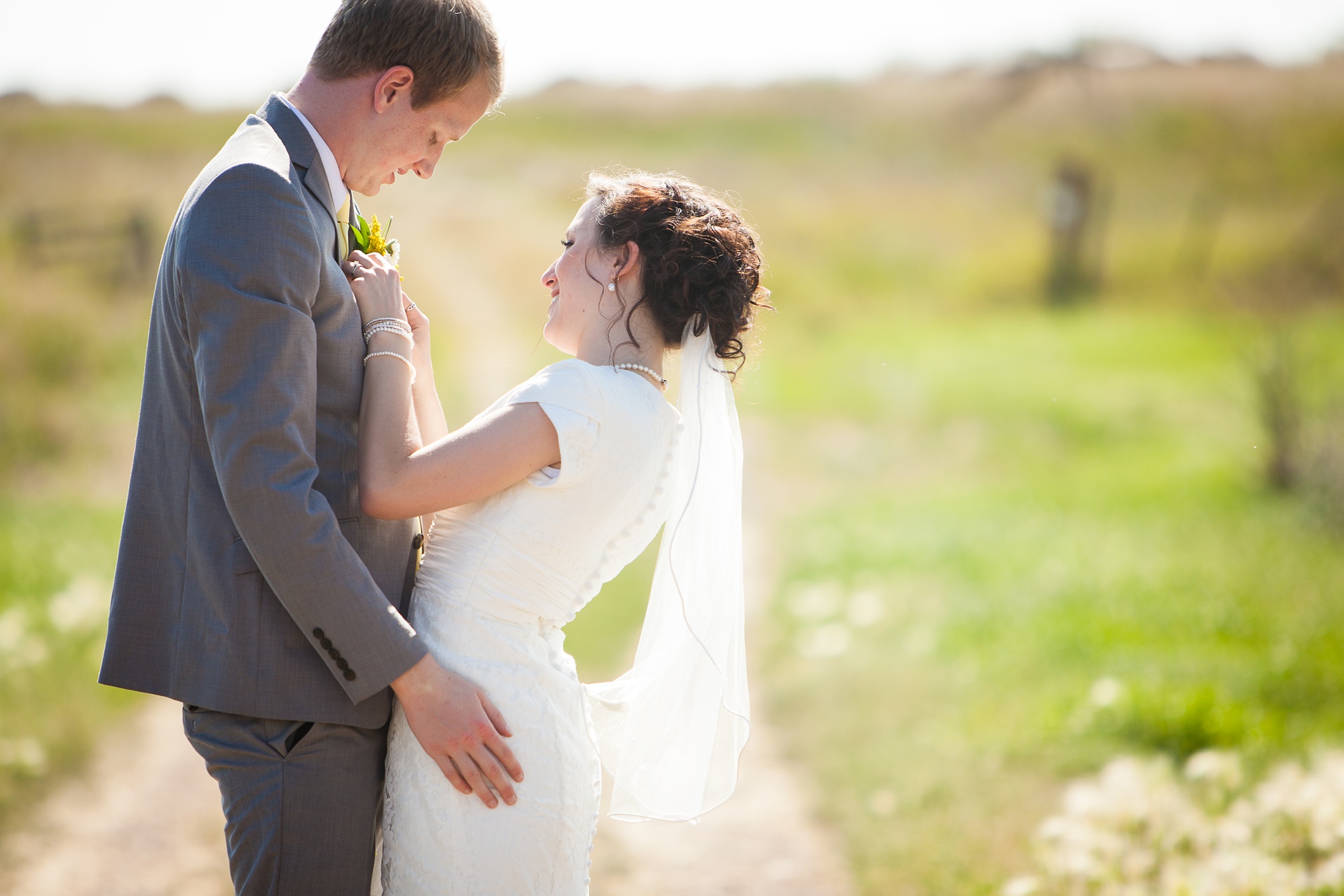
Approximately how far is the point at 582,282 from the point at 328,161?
641mm

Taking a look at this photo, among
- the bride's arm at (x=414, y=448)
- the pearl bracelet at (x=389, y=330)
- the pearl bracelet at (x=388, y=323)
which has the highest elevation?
the pearl bracelet at (x=388, y=323)

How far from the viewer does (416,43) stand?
6.98 feet

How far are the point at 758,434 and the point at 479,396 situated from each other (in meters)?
4.60

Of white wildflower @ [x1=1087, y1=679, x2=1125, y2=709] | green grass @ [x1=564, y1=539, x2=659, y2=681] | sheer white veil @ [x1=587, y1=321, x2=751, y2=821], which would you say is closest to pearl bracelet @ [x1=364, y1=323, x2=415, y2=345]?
sheer white veil @ [x1=587, y1=321, x2=751, y2=821]

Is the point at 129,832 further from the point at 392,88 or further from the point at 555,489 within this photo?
the point at 392,88

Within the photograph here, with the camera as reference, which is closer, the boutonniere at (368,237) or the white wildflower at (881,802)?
the boutonniere at (368,237)

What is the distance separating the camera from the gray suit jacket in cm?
188

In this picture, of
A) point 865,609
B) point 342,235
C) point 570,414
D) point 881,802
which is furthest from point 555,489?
point 865,609

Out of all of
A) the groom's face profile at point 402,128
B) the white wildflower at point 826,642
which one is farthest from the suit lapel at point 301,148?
the white wildflower at point 826,642

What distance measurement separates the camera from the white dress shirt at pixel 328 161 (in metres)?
2.17

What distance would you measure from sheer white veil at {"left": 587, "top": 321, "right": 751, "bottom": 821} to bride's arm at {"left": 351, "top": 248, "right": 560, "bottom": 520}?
58 centimetres

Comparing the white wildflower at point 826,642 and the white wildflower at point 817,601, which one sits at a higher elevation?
the white wildflower at point 826,642

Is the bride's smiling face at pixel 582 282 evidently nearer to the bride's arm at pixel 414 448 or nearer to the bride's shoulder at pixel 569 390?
the bride's shoulder at pixel 569 390

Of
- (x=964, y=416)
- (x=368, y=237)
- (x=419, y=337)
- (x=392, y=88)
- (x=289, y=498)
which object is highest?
(x=392, y=88)
